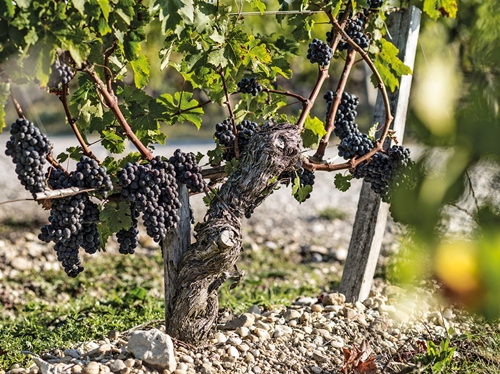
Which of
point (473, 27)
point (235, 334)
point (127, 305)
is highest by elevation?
point (473, 27)

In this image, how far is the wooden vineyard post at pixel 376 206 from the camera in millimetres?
2752

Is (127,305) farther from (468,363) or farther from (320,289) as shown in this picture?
(468,363)

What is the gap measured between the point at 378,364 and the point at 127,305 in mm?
1810

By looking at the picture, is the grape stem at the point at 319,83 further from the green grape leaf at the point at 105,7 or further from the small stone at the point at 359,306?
the small stone at the point at 359,306

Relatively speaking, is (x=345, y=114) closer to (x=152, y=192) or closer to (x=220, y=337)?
(x=152, y=192)

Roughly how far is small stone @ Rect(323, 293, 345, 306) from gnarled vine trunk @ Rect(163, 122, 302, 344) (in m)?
0.96

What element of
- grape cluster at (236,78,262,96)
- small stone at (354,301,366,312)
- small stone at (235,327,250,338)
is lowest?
small stone at (235,327,250,338)

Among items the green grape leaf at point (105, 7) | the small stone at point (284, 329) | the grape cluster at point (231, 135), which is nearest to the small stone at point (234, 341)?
the small stone at point (284, 329)

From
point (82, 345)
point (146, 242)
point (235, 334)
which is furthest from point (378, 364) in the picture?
point (146, 242)

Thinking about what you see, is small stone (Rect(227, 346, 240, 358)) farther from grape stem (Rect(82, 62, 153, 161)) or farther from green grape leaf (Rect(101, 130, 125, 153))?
green grape leaf (Rect(101, 130, 125, 153))

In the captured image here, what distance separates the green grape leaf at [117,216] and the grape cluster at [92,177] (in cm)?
10

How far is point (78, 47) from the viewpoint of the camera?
1473 mm

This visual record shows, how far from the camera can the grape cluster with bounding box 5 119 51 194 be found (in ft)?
5.13

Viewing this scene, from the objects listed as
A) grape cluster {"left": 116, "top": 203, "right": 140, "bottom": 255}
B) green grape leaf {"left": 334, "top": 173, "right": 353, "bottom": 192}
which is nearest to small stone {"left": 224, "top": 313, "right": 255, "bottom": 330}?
grape cluster {"left": 116, "top": 203, "right": 140, "bottom": 255}
